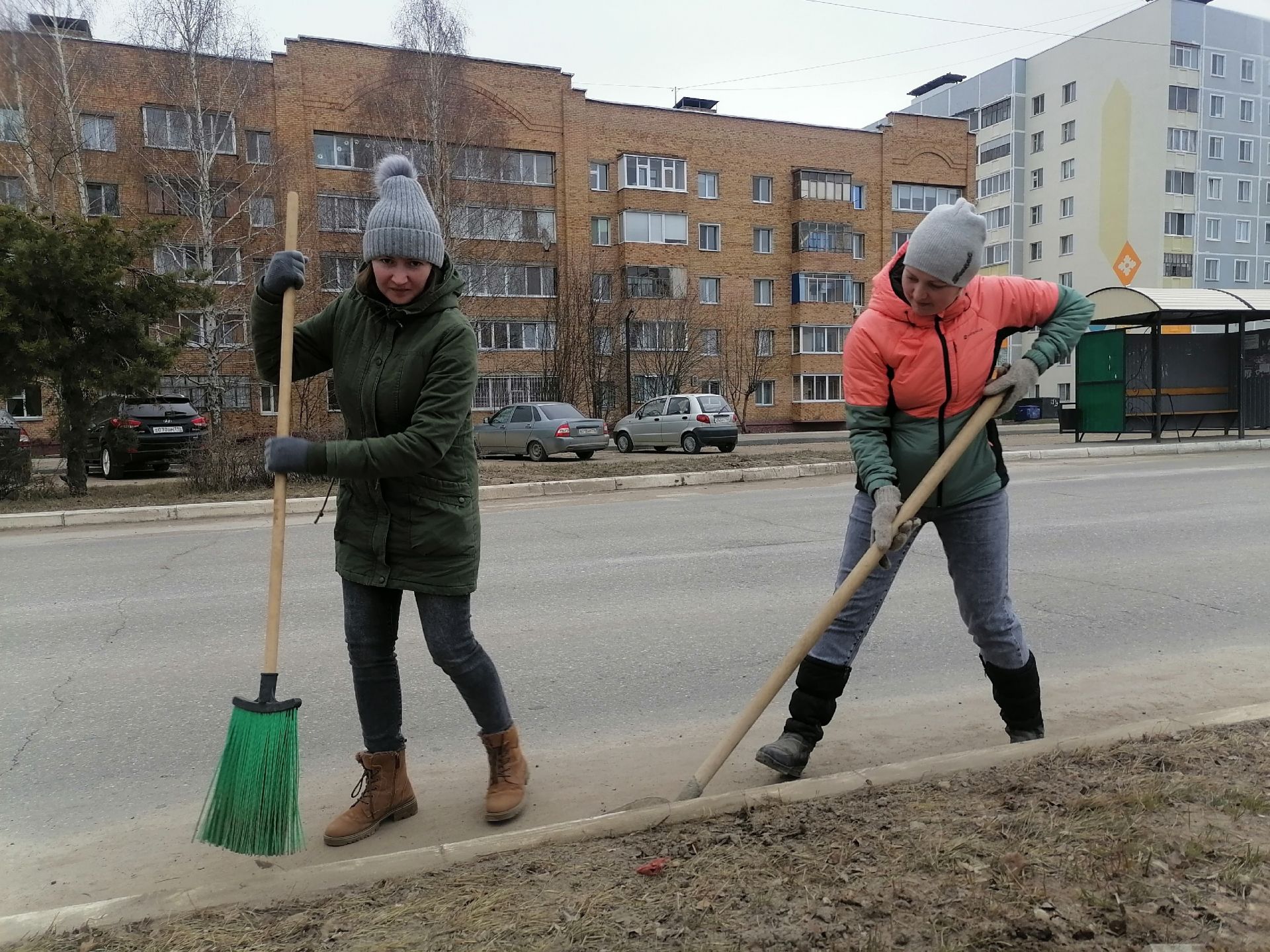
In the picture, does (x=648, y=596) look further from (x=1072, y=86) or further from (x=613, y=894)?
(x=1072, y=86)

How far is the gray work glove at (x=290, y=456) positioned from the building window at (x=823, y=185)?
4475cm

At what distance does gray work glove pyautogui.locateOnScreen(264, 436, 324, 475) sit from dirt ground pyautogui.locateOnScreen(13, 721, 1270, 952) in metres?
1.15

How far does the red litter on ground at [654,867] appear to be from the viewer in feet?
7.58

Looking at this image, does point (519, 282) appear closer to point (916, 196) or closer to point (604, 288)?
point (604, 288)

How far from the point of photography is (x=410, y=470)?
256 cm

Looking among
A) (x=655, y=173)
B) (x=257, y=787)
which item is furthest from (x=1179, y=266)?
(x=257, y=787)

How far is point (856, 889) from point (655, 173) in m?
42.4

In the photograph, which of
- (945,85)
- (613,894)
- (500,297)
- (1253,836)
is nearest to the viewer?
(613,894)

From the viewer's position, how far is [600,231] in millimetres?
41500

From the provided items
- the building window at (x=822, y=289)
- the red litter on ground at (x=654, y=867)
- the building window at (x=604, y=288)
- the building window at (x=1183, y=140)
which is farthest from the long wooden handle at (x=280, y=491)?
the building window at (x=1183, y=140)

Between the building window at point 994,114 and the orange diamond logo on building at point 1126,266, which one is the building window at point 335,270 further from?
the building window at point 994,114

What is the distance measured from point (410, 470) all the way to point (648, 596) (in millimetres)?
3680

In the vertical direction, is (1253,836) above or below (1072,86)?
below

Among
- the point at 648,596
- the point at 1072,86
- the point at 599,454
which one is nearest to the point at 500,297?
the point at 599,454
